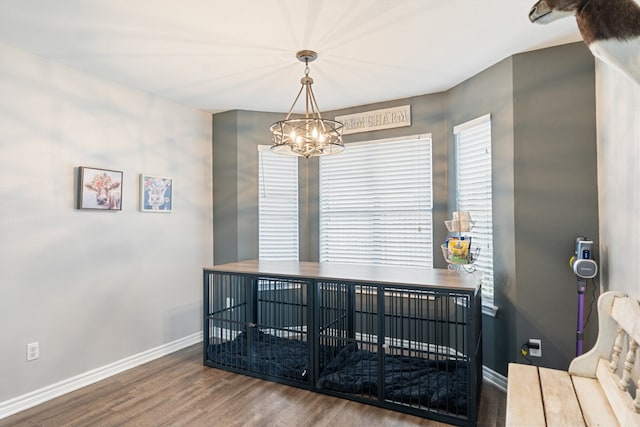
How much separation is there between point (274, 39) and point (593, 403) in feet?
8.73

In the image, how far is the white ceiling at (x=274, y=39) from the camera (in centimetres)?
217

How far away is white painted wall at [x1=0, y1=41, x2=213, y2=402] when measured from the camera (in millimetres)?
2635

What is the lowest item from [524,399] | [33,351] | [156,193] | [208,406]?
[208,406]

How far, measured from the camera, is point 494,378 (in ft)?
9.73

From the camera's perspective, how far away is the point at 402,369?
116 inches

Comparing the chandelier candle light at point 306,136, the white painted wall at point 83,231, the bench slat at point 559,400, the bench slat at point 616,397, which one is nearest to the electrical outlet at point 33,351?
the white painted wall at point 83,231

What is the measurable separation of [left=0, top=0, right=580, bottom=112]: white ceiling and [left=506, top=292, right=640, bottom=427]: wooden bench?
177 centimetres

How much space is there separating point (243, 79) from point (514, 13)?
2.11 m

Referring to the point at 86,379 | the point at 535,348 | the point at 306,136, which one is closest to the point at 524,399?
the point at 535,348

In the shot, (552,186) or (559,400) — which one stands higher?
(552,186)

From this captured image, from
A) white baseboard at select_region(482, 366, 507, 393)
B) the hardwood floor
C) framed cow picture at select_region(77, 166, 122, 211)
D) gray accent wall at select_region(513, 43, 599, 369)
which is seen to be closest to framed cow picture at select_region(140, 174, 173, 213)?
framed cow picture at select_region(77, 166, 122, 211)

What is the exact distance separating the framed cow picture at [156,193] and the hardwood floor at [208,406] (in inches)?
60.1

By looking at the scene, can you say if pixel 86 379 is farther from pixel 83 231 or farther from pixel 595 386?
pixel 595 386

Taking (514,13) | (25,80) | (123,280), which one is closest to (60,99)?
(25,80)
